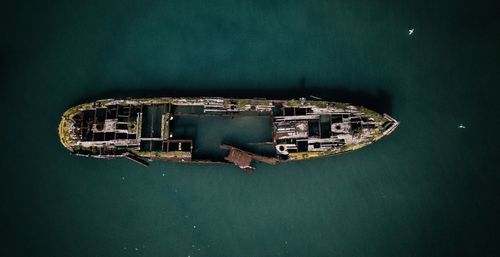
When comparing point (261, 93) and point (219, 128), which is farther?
point (261, 93)

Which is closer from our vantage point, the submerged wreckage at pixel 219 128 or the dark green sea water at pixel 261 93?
the submerged wreckage at pixel 219 128

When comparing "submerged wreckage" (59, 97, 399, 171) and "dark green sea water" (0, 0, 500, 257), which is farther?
"dark green sea water" (0, 0, 500, 257)

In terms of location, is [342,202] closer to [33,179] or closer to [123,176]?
[123,176]

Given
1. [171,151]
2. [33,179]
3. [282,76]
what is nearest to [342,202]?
[282,76]

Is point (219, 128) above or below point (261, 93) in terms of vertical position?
below
